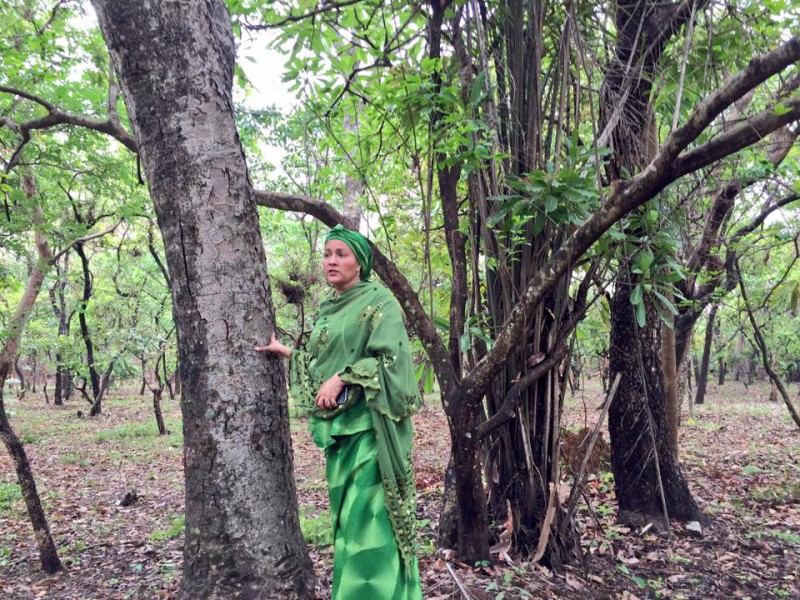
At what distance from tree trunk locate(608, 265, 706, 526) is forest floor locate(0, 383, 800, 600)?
9.5 inches

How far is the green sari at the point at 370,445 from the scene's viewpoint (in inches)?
86.9

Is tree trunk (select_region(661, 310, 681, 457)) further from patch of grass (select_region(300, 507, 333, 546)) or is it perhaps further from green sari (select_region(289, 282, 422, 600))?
green sari (select_region(289, 282, 422, 600))

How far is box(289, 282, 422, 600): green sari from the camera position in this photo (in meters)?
2.21

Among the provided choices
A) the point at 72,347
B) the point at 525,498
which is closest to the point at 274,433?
the point at 525,498

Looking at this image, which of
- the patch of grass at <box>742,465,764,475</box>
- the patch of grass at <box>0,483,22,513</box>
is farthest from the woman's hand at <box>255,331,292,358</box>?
the patch of grass at <box>742,465,764,475</box>

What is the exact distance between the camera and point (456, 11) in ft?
11.9

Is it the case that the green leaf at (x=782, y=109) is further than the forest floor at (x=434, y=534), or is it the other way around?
the forest floor at (x=434, y=534)

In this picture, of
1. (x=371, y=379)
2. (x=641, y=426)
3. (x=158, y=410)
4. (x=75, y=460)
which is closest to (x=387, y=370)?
(x=371, y=379)

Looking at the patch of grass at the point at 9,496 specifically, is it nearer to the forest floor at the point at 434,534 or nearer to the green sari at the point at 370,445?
the forest floor at the point at 434,534

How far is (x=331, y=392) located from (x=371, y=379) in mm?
174

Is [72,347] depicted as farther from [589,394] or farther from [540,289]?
[589,394]

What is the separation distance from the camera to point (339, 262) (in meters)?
2.46

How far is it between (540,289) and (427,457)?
20.4ft

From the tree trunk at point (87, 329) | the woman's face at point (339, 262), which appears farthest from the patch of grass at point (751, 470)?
the tree trunk at point (87, 329)
